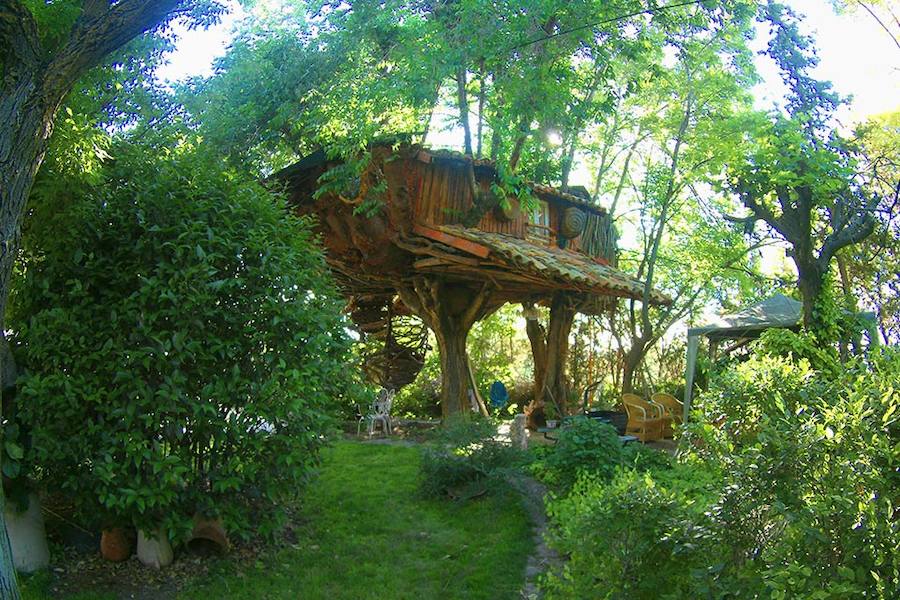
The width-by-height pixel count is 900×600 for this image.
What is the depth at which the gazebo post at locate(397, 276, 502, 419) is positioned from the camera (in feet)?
42.8

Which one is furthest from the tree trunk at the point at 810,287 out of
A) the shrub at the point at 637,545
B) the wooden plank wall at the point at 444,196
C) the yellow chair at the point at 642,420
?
the shrub at the point at 637,545

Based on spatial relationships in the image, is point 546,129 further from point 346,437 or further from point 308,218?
point 346,437

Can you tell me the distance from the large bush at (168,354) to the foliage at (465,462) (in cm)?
238

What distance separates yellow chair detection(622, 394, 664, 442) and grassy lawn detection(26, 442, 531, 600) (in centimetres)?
551

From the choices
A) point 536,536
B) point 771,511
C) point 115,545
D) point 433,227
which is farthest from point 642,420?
point 771,511

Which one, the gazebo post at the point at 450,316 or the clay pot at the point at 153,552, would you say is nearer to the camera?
the clay pot at the point at 153,552

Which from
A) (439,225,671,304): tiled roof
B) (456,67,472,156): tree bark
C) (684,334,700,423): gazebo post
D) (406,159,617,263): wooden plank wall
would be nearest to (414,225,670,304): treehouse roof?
(439,225,671,304): tiled roof

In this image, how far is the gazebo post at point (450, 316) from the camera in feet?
42.8

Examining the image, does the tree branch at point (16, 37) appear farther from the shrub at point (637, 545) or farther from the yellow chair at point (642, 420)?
the yellow chair at point (642, 420)

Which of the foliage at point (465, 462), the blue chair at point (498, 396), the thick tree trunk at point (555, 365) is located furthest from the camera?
the blue chair at point (498, 396)

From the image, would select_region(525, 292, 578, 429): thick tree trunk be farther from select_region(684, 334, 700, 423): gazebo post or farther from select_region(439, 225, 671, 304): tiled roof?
select_region(684, 334, 700, 423): gazebo post

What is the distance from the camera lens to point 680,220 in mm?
20047

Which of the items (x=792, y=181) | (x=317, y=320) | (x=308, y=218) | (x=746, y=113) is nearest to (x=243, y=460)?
(x=317, y=320)

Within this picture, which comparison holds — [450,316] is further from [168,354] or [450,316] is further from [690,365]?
[168,354]
